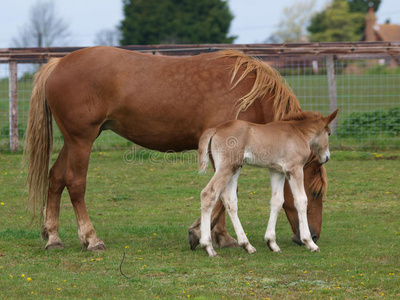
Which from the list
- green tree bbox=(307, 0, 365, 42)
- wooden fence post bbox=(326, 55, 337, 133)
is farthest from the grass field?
green tree bbox=(307, 0, 365, 42)

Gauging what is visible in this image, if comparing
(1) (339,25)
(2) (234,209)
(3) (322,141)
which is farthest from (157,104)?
(1) (339,25)

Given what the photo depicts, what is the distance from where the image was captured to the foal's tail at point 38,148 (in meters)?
6.63

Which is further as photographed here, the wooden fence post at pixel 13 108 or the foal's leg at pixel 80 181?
the wooden fence post at pixel 13 108

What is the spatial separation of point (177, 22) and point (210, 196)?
3995cm

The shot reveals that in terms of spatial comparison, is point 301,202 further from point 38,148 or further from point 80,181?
point 38,148

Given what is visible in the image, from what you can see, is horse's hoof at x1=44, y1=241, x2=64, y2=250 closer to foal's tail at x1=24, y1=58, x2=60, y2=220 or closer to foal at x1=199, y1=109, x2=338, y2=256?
foal's tail at x1=24, y1=58, x2=60, y2=220

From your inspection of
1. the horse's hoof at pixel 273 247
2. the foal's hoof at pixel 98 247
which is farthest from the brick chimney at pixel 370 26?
the foal's hoof at pixel 98 247

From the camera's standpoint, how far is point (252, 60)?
21.6 ft

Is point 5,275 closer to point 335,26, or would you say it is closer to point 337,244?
point 337,244

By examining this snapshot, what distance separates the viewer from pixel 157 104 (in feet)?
20.5

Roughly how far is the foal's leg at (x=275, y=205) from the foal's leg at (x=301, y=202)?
18 centimetres

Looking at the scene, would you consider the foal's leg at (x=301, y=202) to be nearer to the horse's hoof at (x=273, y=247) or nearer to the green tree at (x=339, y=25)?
the horse's hoof at (x=273, y=247)

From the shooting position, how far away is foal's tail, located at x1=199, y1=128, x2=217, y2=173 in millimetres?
5809

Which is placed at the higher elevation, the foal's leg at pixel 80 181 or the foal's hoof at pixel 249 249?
the foal's leg at pixel 80 181
